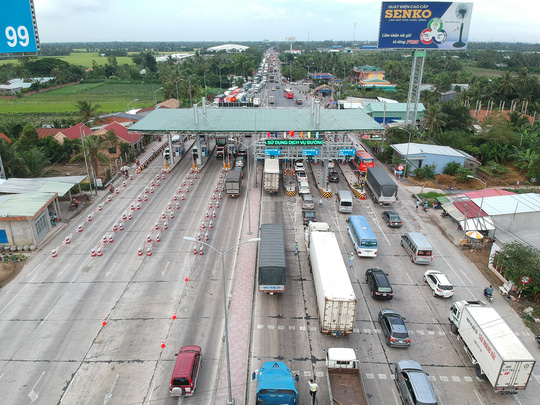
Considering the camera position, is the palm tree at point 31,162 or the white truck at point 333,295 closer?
the white truck at point 333,295

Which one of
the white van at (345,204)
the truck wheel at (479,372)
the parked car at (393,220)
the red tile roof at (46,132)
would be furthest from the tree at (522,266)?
the red tile roof at (46,132)

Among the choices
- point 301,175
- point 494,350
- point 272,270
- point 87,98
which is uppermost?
point 87,98

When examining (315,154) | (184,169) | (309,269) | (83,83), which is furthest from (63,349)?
(83,83)

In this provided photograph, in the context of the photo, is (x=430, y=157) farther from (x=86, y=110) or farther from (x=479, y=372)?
(x=86, y=110)

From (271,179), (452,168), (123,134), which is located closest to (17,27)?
(123,134)

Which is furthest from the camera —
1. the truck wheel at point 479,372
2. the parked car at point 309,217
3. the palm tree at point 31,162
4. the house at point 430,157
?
the house at point 430,157

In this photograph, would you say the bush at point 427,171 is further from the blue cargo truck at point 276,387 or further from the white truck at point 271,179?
the blue cargo truck at point 276,387
